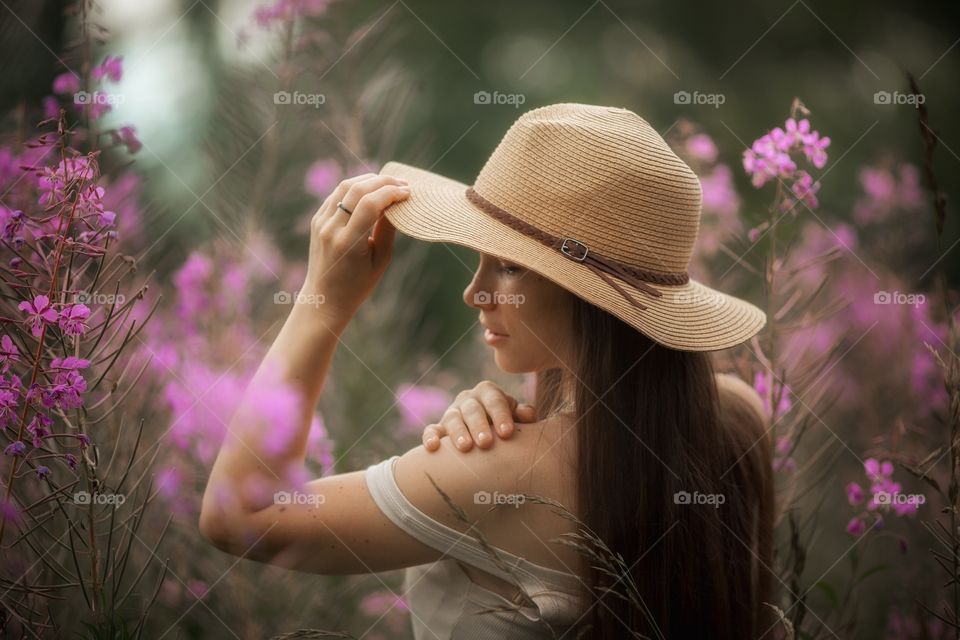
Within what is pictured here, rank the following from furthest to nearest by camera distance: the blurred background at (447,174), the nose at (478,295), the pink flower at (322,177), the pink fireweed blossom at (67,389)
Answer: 1. the pink flower at (322,177)
2. the blurred background at (447,174)
3. the nose at (478,295)
4. the pink fireweed blossom at (67,389)

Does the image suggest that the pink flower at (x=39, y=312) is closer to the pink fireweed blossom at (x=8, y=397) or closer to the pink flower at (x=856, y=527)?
the pink fireweed blossom at (x=8, y=397)

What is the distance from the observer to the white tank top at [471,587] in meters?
0.96

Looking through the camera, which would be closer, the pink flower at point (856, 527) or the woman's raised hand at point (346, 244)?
the woman's raised hand at point (346, 244)

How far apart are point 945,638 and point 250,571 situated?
3.75 feet

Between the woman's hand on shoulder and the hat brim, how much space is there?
0.17m

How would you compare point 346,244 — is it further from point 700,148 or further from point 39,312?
point 700,148

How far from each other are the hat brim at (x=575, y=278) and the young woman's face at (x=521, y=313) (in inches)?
1.9

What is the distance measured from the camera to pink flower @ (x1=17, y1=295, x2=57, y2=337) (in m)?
0.92

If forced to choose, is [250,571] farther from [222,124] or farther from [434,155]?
[434,155]

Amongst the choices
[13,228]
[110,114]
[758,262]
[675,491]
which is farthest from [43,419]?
[758,262]

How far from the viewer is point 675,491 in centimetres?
Result: 104

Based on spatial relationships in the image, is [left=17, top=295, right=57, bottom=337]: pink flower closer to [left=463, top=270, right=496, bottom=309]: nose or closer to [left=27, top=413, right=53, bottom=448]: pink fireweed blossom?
[left=27, top=413, right=53, bottom=448]: pink fireweed blossom

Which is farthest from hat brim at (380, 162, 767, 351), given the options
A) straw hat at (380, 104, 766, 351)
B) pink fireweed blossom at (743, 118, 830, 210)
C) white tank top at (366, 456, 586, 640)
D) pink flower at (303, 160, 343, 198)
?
pink flower at (303, 160, 343, 198)

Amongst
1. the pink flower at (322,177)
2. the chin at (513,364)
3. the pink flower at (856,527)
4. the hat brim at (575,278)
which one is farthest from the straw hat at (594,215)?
the pink flower at (322,177)
